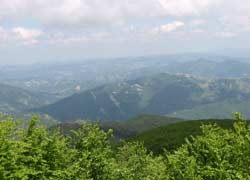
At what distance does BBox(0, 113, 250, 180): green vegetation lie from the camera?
114 feet

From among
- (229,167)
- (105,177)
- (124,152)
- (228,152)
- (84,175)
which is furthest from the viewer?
(124,152)

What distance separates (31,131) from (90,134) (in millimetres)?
8021

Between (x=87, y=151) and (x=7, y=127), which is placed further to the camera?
(x=87, y=151)

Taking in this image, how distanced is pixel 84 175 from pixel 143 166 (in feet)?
56.3

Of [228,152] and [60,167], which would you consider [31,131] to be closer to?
[60,167]

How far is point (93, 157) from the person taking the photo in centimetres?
4578

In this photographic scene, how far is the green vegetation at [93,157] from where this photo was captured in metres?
34.7

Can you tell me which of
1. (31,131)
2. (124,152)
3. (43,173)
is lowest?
(124,152)

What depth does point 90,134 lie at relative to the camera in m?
48.4

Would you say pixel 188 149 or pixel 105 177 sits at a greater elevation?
pixel 188 149

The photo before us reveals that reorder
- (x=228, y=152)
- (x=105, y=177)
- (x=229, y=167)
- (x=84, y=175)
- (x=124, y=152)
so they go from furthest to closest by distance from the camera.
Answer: (x=124, y=152) < (x=105, y=177) < (x=84, y=175) < (x=228, y=152) < (x=229, y=167)

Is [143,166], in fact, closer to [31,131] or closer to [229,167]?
[31,131]

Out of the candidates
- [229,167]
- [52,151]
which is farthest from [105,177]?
[229,167]

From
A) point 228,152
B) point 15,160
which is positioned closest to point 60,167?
point 15,160
